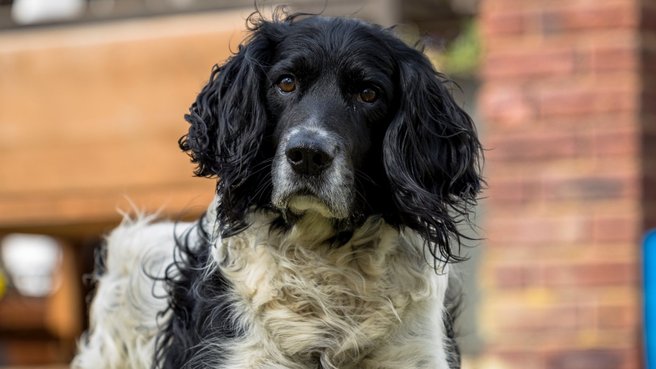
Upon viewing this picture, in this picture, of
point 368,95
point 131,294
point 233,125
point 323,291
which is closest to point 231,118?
point 233,125

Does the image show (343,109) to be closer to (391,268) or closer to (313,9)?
(391,268)

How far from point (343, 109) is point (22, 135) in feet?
18.3

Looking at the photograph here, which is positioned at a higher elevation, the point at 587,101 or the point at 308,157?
the point at 308,157

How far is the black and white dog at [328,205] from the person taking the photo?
4.62m

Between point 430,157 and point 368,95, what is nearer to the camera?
point 368,95

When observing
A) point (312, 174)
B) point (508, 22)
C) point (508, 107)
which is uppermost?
point (312, 174)

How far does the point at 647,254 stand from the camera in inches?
271

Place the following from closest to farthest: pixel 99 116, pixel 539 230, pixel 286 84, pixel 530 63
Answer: pixel 286 84, pixel 539 230, pixel 530 63, pixel 99 116

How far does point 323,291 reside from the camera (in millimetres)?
4730

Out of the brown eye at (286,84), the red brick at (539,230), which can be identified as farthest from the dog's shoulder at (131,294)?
the red brick at (539,230)

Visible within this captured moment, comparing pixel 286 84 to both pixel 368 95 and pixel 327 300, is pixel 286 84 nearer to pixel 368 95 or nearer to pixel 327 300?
pixel 368 95

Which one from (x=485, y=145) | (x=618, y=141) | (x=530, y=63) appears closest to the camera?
(x=618, y=141)

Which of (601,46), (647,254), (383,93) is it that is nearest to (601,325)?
(647,254)

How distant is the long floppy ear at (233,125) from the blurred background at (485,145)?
1.19 metres
